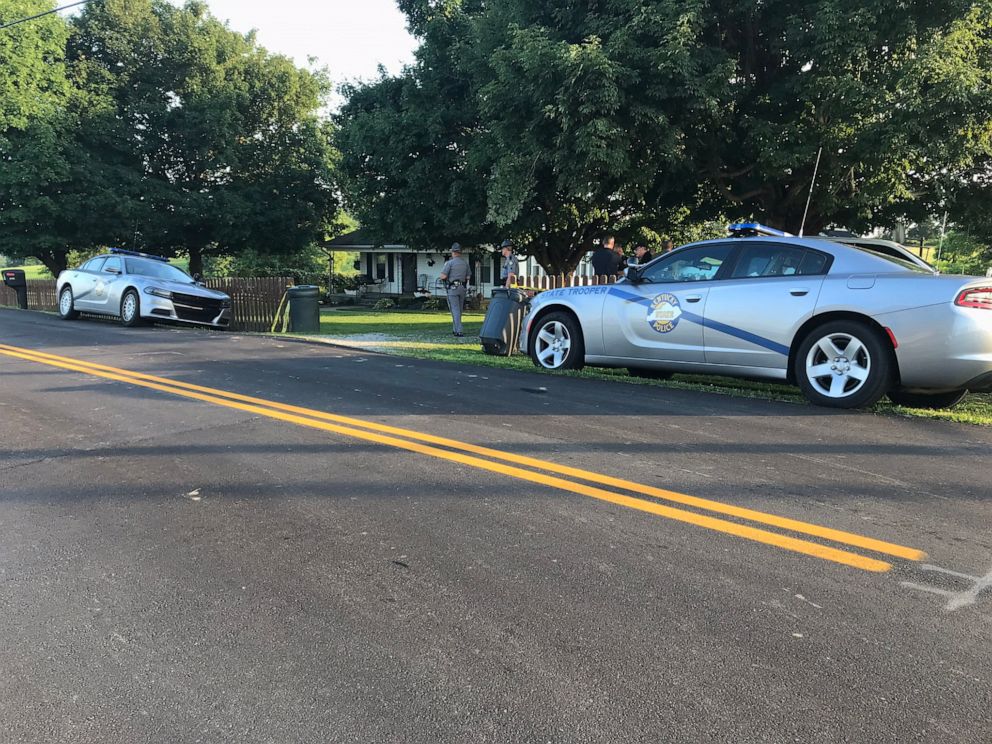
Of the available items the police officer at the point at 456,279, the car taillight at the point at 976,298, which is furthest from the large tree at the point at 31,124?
the car taillight at the point at 976,298

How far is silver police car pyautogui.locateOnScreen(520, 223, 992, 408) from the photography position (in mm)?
6203

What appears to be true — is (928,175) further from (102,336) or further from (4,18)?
(4,18)

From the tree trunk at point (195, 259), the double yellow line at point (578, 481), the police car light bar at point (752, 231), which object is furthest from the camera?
the tree trunk at point (195, 259)

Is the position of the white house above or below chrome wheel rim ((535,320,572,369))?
above

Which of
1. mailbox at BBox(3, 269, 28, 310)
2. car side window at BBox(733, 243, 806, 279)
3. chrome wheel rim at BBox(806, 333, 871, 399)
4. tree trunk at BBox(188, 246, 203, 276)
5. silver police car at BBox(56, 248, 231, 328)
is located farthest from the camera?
tree trunk at BBox(188, 246, 203, 276)

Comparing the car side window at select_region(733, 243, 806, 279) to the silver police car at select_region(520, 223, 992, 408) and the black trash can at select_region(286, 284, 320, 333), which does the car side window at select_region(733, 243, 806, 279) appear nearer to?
the silver police car at select_region(520, 223, 992, 408)

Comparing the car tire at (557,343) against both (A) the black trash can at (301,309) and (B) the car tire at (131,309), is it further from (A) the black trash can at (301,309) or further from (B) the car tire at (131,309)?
(B) the car tire at (131,309)

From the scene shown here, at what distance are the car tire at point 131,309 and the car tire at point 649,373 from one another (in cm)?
1106

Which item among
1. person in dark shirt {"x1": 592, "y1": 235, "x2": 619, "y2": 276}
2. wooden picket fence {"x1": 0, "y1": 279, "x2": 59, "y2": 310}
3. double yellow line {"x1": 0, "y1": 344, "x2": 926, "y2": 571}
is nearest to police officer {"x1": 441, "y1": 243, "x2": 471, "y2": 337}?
person in dark shirt {"x1": 592, "y1": 235, "x2": 619, "y2": 276}

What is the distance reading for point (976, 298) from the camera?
6.10 metres

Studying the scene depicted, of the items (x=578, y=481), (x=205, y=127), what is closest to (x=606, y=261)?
(x=578, y=481)

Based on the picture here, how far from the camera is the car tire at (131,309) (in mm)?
15156

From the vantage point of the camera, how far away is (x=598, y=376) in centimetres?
874

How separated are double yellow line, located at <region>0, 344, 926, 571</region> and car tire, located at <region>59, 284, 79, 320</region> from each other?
37.2 feet
